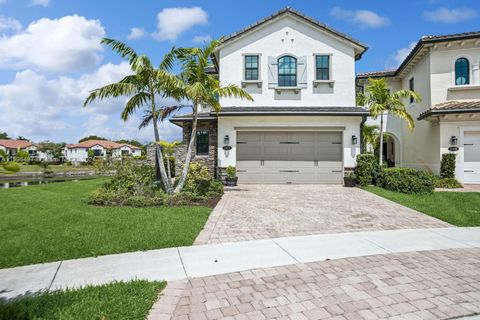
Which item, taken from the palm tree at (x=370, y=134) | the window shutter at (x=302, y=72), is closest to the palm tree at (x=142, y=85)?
the window shutter at (x=302, y=72)

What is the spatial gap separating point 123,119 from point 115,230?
594 cm

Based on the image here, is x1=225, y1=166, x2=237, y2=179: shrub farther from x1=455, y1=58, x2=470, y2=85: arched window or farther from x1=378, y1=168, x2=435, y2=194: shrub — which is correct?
x1=455, y1=58, x2=470, y2=85: arched window

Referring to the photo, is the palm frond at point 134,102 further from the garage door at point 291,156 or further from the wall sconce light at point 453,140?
the wall sconce light at point 453,140

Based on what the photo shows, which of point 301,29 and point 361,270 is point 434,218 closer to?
point 361,270

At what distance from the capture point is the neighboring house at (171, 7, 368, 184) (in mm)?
14938

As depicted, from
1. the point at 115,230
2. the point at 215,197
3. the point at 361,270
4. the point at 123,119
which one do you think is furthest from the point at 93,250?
the point at 123,119

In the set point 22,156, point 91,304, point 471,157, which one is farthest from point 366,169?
point 22,156

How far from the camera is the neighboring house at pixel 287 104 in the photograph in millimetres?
14938

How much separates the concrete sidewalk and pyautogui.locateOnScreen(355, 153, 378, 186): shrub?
7.25m

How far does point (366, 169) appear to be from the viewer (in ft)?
45.2

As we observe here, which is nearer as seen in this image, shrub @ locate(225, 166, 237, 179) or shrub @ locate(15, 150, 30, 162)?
shrub @ locate(15, 150, 30, 162)

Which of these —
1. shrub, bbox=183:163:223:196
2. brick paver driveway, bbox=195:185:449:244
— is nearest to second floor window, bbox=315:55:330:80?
brick paver driveway, bbox=195:185:449:244

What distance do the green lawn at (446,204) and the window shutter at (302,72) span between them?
6475 mm

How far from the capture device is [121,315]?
10.4 feet
